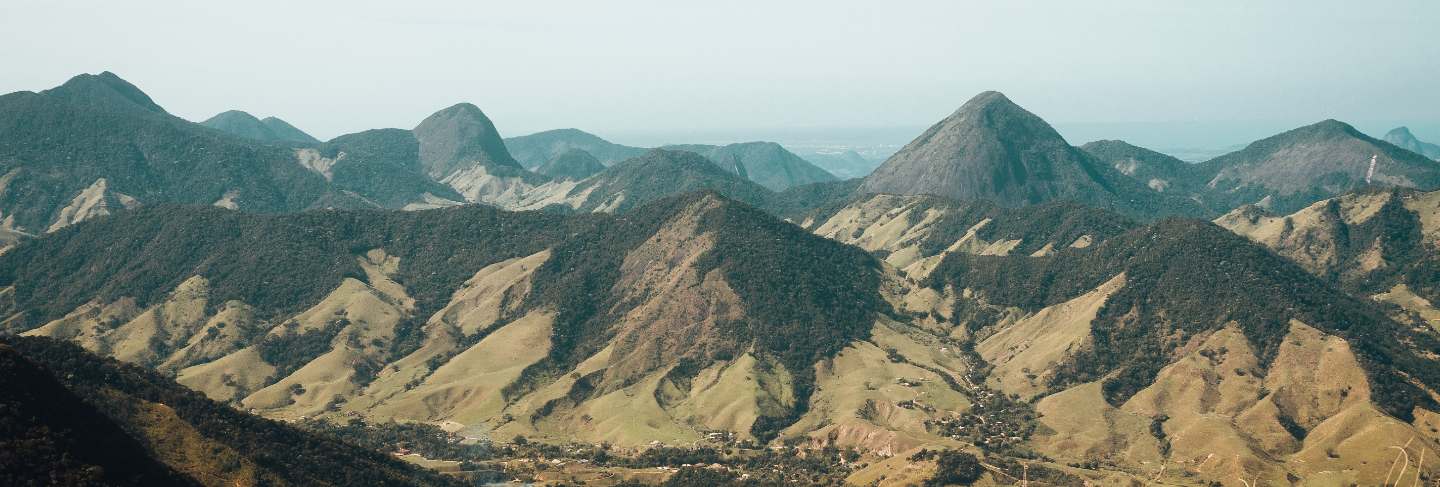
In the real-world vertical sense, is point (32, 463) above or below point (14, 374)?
below

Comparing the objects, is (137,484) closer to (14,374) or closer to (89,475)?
(89,475)

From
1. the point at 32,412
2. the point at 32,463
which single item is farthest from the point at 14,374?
the point at 32,463

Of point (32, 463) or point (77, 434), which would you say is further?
point (77, 434)

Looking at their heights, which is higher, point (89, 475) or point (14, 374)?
point (14, 374)

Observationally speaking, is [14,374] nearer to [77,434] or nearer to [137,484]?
[77,434]

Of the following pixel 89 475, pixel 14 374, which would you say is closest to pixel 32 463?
pixel 89 475

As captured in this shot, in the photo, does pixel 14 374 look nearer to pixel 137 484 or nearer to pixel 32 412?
pixel 32 412

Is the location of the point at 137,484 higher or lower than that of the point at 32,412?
lower
